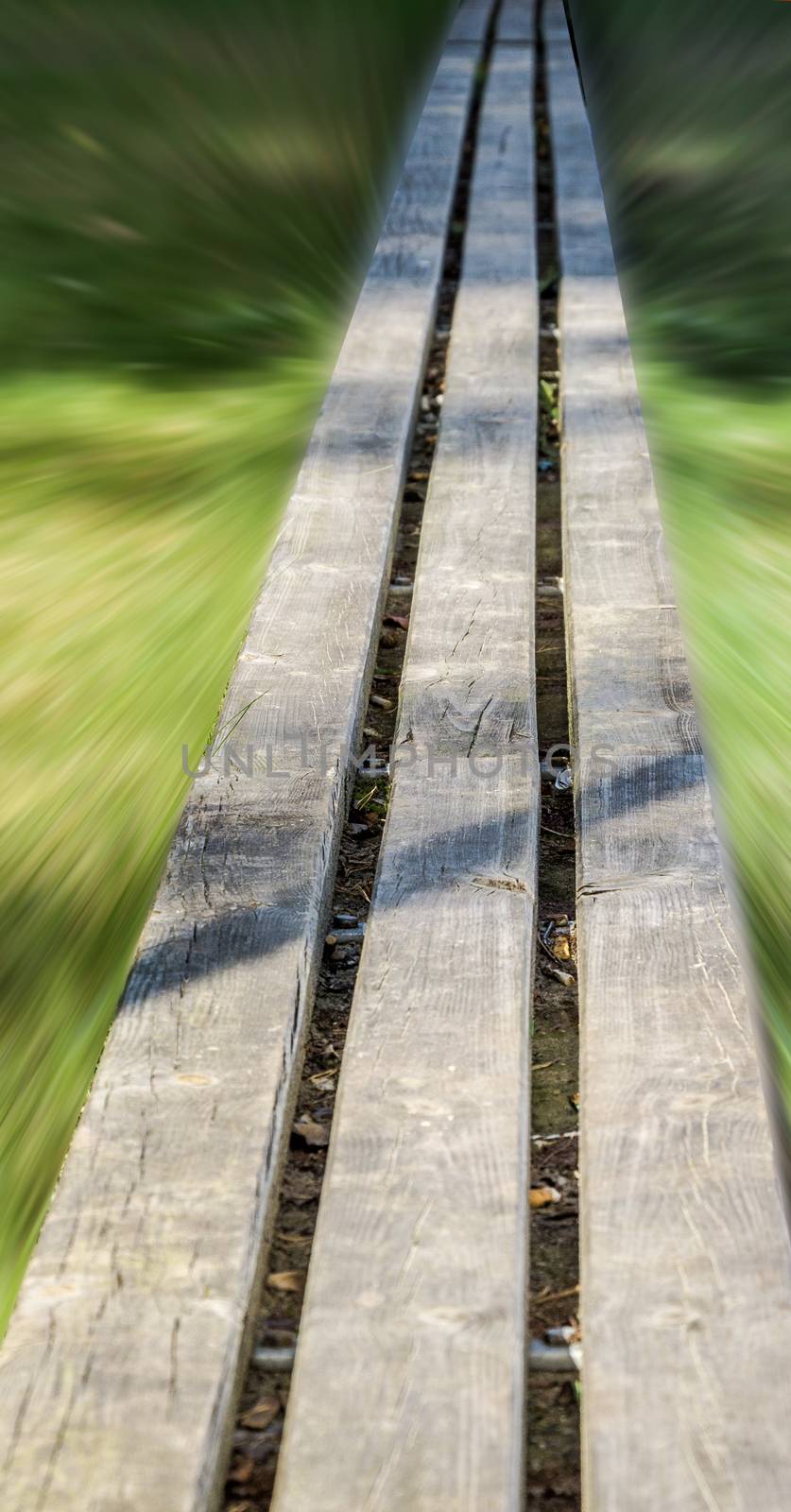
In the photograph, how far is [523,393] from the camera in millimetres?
2484

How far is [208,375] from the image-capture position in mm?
3215

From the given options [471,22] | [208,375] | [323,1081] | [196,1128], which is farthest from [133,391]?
[471,22]

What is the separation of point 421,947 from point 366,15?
5938 millimetres

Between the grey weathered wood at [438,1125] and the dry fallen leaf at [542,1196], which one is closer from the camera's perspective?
the grey weathered wood at [438,1125]

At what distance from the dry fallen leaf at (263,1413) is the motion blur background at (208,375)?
0.30 meters

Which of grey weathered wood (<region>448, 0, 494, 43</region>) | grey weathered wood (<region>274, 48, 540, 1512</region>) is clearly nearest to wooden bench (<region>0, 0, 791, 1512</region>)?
grey weathered wood (<region>274, 48, 540, 1512</region>)

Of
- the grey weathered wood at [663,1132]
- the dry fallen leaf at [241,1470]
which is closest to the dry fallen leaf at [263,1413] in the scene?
the dry fallen leaf at [241,1470]

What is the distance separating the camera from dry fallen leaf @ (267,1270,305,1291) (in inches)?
38.4

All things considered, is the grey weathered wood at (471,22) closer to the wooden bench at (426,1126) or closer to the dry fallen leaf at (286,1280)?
the wooden bench at (426,1126)

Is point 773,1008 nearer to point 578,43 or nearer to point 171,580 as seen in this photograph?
point 171,580

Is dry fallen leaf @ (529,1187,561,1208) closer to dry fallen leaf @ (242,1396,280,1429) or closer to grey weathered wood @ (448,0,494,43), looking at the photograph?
dry fallen leaf @ (242,1396,280,1429)

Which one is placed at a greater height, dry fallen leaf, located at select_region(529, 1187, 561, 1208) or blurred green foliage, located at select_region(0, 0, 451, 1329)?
blurred green foliage, located at select_region(0, 0, 451, 1329)

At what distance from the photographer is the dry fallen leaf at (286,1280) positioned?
98 centimetres

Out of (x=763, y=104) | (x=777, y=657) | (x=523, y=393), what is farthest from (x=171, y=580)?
(x=763, y=104)
